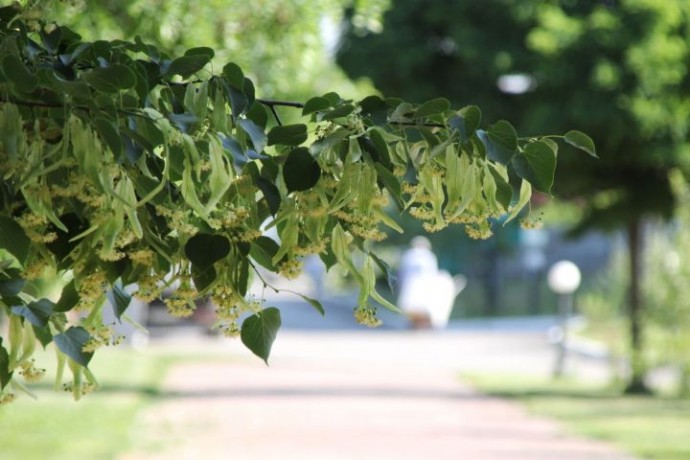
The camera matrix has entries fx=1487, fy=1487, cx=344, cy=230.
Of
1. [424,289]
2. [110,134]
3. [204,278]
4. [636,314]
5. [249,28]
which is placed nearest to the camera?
[110,134]

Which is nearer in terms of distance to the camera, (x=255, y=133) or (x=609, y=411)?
(x=255, y=133)

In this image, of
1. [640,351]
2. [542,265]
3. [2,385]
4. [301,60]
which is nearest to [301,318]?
[542,265]

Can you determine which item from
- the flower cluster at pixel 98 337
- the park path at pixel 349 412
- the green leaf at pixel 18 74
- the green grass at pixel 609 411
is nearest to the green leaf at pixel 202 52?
the green leaf at pixel 18 74

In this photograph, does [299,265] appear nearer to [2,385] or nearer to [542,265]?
[2,385]

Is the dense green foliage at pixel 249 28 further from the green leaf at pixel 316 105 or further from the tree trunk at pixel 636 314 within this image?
the tree trunk at pixel 636 314

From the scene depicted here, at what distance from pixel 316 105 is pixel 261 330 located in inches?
18.3

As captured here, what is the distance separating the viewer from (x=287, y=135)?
2.96m

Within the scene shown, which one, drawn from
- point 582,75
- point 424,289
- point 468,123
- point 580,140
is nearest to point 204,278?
point 468,123

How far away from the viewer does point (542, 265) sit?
42.4 m

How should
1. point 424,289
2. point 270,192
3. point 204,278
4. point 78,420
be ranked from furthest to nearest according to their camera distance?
1. point 424,289
2. point 78,420
3. point 204,278
4. point 270,192

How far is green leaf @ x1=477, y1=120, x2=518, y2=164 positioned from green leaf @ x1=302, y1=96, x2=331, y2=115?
0.33 metres

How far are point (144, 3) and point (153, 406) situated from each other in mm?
9053

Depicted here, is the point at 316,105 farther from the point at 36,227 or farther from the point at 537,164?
the point at 36,227

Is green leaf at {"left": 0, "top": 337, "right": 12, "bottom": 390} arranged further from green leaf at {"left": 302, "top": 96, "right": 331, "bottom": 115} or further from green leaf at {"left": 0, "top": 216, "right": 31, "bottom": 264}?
green leaf at {"left": 302, "top": 96, "right": 331, "bottom": 115}
